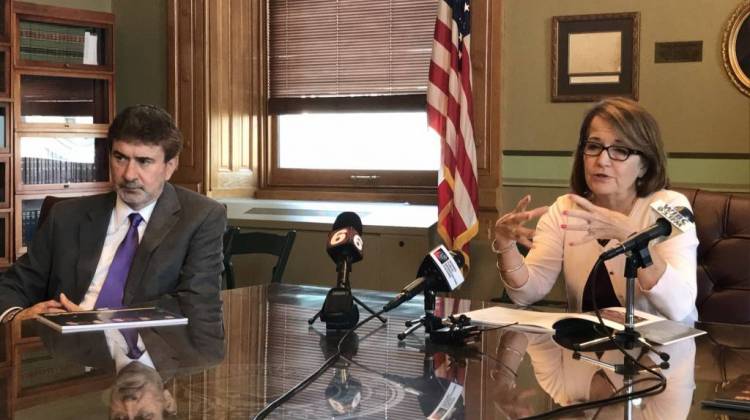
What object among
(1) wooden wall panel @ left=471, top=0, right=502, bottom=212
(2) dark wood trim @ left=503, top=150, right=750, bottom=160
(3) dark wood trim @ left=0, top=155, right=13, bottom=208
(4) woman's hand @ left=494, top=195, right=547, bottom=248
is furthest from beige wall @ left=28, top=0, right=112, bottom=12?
(4) woman's hand @ left=494, top=195, right=547, bottom=248

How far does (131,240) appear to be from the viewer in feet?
8.16

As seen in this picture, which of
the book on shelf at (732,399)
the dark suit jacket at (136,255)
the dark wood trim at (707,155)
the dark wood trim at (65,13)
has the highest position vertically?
the dark wood trim at (65,13)

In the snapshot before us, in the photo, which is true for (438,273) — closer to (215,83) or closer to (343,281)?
(343,281)

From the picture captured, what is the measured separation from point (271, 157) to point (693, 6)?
2.52 meters

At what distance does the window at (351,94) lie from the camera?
4844 mm

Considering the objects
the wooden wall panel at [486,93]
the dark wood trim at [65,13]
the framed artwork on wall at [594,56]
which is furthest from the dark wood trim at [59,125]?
the framed artwork on wall at [594,56]

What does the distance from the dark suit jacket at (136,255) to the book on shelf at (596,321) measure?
73 centimetres

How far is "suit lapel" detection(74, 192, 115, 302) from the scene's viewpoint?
8.08 feet

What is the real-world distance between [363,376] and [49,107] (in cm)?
382

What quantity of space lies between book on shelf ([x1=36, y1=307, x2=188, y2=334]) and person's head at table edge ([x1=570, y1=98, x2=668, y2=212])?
3.76 feet

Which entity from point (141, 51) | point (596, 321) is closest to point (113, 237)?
point (596, 321)

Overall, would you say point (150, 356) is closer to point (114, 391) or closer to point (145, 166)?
point (114, 391)

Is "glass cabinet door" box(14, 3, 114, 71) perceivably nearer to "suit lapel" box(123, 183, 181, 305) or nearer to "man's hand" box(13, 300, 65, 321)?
"suit lapel" box(123, 183, 181, 305)

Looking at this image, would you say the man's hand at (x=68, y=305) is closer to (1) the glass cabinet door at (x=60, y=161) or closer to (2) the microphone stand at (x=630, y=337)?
(2) the microphone stand at (x=630, y=337)
